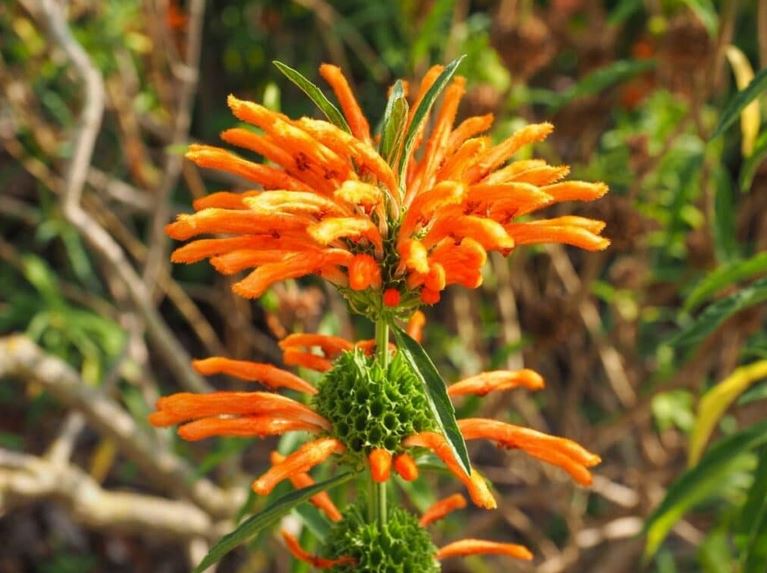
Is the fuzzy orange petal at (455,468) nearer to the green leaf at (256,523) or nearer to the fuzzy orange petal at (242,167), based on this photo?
the green leaf at (256,523)

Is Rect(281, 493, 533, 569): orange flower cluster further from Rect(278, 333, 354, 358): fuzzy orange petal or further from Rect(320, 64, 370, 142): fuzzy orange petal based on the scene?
Rect(320, 64, 370, 142): fuzzy orange petal

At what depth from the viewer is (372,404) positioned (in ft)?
3.29

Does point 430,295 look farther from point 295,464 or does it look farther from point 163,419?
point 163,419

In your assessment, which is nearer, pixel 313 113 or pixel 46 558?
pixel 313 113

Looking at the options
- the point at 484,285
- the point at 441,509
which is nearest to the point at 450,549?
the point at 441,509

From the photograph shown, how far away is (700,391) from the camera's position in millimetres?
2369

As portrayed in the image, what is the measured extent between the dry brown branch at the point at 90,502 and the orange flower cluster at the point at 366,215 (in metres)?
1.36

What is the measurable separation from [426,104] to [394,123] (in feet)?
0.12

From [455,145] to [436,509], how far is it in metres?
0.45

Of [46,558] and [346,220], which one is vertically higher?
[346,220]

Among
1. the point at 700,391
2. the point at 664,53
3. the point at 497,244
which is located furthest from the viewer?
the point at 700,391

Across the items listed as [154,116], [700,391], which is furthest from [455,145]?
[154,116]

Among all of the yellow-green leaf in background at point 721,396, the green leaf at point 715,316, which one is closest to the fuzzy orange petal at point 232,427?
the green leaf at point 715,316

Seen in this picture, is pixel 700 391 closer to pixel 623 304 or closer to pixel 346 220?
pixel 623 304
